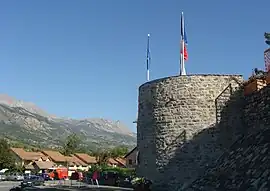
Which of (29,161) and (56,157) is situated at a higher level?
(56,157)

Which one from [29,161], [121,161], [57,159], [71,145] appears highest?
[71,145]

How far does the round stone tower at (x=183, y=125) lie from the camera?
2328 cm

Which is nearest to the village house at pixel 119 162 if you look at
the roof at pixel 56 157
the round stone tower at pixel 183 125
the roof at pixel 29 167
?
the roof at pixel 56 157

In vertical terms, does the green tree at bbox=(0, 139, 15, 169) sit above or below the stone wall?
above

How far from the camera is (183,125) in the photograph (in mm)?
23844

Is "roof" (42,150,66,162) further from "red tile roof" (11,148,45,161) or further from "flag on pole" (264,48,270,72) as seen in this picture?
"flag on pole" (264,48,270,72)

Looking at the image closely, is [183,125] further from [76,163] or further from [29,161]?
[76,163]

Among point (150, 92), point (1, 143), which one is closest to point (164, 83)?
point (150, 92)

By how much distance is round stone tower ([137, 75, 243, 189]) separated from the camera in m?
23.3

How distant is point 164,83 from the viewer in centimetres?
2475

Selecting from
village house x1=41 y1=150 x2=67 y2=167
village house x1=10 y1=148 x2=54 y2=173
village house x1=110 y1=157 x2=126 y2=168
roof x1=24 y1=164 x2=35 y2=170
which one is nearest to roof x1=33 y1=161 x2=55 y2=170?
village house x1=10 y1=148 x2=54 y2=173

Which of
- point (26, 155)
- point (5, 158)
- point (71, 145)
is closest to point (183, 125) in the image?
point (5, 158)

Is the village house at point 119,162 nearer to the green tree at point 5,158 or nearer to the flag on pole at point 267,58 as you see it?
the green tree at point 5,158

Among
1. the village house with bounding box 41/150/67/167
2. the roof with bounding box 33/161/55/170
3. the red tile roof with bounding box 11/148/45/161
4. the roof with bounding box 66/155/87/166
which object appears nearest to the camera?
the roof with bounding box 33/161/55/170
